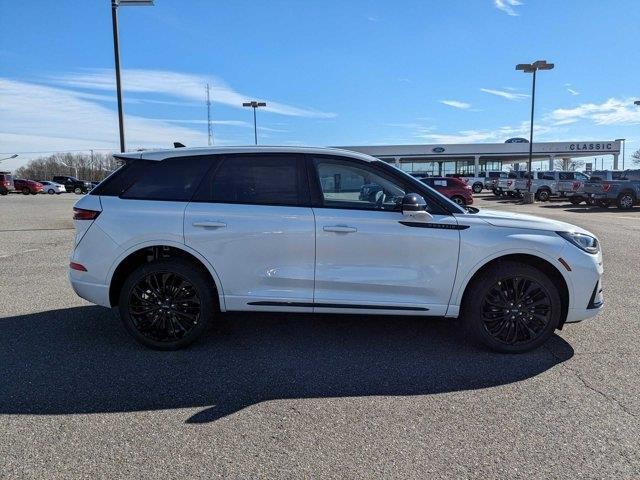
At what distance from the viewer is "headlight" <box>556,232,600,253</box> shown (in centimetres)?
432

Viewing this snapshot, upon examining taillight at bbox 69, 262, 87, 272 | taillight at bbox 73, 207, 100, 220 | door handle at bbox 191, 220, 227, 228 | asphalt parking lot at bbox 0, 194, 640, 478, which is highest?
taillight at bbox 73, 207, 100, 220

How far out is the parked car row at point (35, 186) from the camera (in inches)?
1860

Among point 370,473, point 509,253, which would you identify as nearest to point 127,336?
point 370,473

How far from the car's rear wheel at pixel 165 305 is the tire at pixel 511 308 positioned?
7.79ft

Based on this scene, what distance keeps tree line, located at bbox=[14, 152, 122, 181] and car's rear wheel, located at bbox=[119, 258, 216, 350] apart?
346 feet

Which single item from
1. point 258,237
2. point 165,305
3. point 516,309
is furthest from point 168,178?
point 516,309

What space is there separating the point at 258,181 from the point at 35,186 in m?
54.9

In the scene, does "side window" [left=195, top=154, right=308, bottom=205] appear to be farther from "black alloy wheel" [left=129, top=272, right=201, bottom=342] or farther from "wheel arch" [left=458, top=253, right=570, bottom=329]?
"wheel arch" [left=458, top=253, right=570, bottom=329]

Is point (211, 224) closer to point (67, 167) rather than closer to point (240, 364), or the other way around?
point (240, 364)

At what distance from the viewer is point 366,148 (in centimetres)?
6041

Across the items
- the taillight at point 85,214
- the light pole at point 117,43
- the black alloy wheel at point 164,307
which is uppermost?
the light pole at point 117,43

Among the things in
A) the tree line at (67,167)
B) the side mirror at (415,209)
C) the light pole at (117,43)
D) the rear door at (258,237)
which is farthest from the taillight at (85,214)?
the tree line at (67,167)

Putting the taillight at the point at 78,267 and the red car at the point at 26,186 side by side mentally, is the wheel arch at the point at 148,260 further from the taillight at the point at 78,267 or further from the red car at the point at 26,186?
the red car at the point at 26,186

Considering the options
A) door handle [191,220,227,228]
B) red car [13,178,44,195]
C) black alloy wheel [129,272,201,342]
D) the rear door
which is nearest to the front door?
the rear door
